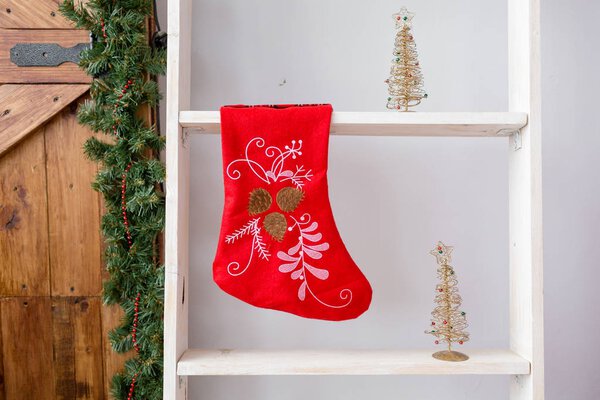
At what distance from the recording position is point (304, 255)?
1251mm

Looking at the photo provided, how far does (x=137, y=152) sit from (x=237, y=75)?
369 mm

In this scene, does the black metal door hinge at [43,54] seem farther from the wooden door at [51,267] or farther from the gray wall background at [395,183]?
the gray wall background at [395,183]

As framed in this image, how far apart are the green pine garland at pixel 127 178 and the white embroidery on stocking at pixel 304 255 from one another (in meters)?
0.34

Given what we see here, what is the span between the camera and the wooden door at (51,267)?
152cm

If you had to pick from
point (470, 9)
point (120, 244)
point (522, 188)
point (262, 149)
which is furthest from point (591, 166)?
point (120, 244)

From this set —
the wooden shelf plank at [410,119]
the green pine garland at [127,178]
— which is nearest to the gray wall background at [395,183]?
the green pine garland at [127,178]

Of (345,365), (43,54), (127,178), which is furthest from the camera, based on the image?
(43,54)

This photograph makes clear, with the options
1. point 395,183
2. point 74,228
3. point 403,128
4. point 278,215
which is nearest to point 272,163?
point 278,215

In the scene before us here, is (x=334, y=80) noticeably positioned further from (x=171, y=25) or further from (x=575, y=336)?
(x=575, y=336)

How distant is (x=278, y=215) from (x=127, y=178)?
0.40 meters

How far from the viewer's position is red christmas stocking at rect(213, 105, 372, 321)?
125cm

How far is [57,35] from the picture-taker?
59.1 inches

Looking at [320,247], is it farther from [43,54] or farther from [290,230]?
[43,54]

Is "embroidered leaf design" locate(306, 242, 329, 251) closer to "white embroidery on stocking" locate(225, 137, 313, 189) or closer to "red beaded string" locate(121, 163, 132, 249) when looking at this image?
"white embroidery on stocking" locate(225, 137, 313, 189)
